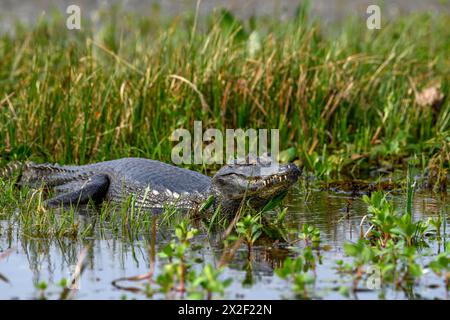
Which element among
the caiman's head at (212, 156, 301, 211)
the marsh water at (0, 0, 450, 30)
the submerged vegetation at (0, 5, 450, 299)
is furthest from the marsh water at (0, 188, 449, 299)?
the marsh water at (0, 0, 450, 30)

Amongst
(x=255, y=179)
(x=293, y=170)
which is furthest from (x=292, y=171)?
(x=255, y=179)

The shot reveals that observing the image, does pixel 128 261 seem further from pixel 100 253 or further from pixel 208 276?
pixel 208 276

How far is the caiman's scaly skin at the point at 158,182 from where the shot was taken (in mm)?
6875

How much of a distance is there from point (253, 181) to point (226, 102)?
203cm

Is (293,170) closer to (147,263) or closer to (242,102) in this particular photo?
(147,263)

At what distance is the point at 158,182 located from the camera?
768 centimetres

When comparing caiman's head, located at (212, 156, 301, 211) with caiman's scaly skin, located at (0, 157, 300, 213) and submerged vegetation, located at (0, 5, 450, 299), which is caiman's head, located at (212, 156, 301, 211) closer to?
caiman's scaly skin, located at (0, 157, 300, 213)

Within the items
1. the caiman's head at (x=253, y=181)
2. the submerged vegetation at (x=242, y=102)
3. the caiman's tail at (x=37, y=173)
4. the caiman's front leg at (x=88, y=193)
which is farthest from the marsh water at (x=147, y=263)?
the caiman's tail at (x=37, y=173)

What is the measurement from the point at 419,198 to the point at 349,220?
961 mm

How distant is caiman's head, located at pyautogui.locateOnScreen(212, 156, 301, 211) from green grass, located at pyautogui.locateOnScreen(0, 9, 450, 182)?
127 cm

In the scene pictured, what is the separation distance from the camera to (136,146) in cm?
879

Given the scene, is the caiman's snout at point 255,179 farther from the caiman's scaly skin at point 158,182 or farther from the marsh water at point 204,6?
the marsh water at point 204,6

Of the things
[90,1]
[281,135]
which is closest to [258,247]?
[281,135]

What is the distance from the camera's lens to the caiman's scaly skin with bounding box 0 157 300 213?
688cm
